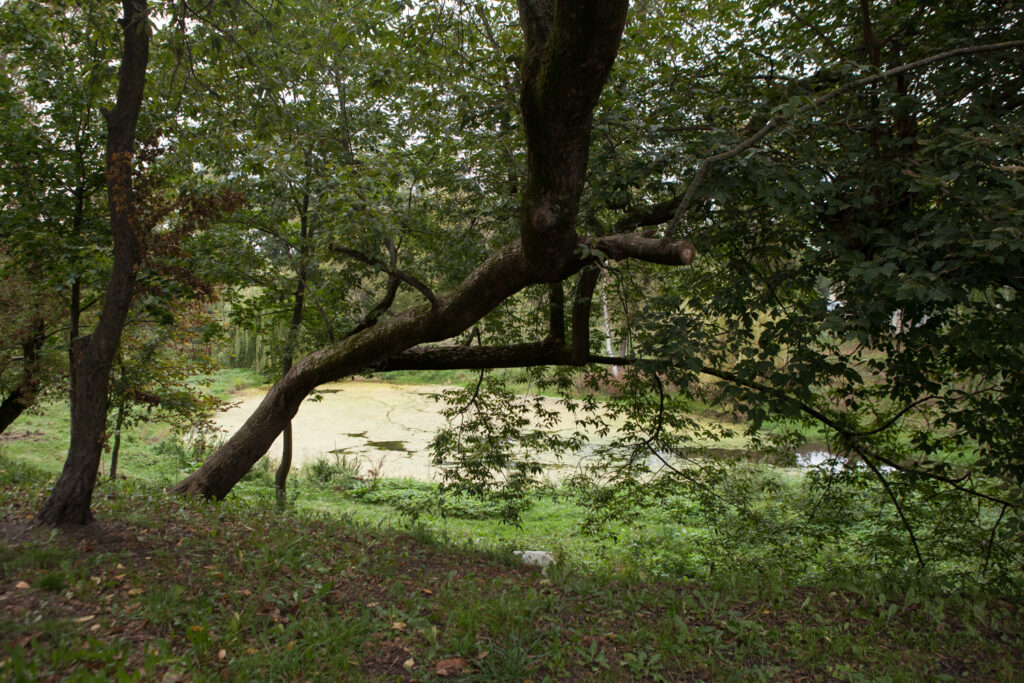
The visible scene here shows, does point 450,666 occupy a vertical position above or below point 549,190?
below

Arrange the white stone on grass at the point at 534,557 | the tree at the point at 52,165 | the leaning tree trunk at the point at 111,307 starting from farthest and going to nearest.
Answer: the tree at the point at 52,165, the white stone on grass at the point at 534,557, the leaning tree trunk at the point at 111,307

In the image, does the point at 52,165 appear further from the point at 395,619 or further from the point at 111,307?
the point at 395,619

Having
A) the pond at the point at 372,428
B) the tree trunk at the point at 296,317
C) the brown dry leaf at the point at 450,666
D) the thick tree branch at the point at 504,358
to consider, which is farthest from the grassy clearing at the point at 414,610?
the pond at the point at 372,428

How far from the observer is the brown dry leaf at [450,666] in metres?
2.92

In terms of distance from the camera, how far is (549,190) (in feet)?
11.4

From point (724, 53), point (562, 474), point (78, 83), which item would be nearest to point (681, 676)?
point (724, 53)

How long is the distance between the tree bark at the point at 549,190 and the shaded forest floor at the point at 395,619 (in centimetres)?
185

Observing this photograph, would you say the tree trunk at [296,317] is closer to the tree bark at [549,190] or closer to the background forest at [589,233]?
the background forest at [589,233]

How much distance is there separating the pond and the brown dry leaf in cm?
664

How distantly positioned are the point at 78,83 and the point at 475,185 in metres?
3.96

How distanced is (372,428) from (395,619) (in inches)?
440

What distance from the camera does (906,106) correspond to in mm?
3447

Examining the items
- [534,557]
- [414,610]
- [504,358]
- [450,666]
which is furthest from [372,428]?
[450,666]

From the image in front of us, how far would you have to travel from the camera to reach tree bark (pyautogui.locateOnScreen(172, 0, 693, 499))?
2.76 m
